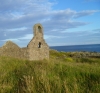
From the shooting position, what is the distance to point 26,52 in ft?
101

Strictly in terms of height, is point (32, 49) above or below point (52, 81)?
above

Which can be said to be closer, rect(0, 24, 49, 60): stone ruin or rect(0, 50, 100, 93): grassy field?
rect(0, 50, 100, 93): grassy field

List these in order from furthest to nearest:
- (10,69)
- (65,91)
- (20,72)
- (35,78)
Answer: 1. (10,69)
2. (20,72)
3. (35,78)
4. (65,91)

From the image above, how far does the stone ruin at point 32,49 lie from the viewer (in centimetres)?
→ 3078

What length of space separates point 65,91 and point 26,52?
1027 inches

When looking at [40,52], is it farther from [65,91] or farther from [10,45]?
[65,91]

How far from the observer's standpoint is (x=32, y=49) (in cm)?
3125

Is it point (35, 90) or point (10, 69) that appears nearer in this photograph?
point (35, 90)

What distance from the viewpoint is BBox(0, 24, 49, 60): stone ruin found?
30.8m

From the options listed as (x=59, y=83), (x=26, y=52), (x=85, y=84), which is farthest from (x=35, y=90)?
(x=26, y=52)

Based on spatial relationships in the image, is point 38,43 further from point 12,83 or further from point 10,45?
point 12,83

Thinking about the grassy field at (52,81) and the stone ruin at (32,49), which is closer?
the grassy field at (52,81)

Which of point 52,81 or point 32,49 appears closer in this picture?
point 52,81

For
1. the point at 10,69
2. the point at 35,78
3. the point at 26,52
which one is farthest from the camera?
the point at 26,52
